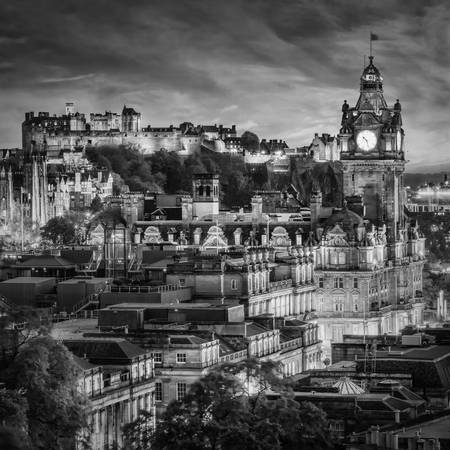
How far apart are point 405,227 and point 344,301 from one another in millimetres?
20122

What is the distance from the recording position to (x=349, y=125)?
172m

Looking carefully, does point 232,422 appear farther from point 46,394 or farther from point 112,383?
point 112,383

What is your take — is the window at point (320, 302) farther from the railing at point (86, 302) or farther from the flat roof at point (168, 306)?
the flat roof at point (168, 306)

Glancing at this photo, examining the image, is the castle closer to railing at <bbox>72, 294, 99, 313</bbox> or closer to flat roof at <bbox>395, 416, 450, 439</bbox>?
railing at <bbox>72, 294, 99, 313</bbox>

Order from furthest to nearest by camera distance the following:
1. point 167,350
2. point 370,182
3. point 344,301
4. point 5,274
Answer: point 370,182 < point 344,301 < point 5,274 < point 167,350

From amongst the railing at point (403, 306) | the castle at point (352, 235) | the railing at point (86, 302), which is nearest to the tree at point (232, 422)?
the railing at point (86, 302)

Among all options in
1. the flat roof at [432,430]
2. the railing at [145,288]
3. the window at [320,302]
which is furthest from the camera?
the window at [320,302]

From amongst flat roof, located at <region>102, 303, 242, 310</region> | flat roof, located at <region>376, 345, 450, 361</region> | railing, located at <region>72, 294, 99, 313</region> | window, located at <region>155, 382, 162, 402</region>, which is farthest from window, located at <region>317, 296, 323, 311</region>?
window, located at <region>155, 382, 162, 402</region>

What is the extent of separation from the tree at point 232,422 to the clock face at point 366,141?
98.1 m

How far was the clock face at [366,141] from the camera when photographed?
171 metres

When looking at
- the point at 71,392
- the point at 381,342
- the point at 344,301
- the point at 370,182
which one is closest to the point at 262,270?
the point at 381,342

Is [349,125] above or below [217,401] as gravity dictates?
above

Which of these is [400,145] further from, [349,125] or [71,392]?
[71,392]

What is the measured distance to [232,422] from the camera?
70312 millimetres
